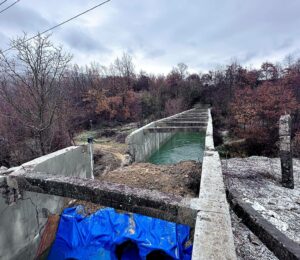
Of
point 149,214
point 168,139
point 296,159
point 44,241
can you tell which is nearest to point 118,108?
point 168,139

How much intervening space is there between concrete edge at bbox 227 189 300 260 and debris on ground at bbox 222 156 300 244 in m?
1.18

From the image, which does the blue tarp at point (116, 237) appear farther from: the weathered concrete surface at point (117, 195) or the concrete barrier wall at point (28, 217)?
the weathered concrete surface at point (117, 195)

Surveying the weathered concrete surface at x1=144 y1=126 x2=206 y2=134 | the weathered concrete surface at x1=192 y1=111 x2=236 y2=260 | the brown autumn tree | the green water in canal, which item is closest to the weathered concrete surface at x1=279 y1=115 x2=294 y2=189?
the weathered concrete surface at x1=192 y1=111 x2=236 y2=260

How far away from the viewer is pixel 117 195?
7.89ft

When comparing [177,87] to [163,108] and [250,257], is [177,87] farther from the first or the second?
[250,257]

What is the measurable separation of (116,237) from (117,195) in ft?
3.85

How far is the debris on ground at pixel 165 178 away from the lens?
505 cm

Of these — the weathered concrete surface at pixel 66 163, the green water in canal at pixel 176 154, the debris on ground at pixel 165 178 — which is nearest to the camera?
the weathered concrete surface at pixel 66 163

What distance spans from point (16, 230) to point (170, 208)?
2661 mm

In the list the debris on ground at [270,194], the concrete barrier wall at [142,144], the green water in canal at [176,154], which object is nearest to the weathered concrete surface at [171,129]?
the concrete barrier wall at [142,144]

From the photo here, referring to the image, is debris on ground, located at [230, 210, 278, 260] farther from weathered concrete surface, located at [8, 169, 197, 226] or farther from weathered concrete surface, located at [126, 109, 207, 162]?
weathered concrete surface, located at [126, 109, 207, 162]

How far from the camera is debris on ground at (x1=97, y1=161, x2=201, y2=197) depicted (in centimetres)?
505

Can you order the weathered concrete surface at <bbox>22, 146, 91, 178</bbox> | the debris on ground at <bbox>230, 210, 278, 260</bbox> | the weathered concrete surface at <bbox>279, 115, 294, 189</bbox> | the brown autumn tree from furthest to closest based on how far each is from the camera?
the brown autumn tree → the weathered concrete surface at <bbox>279, 115, 294, 189</bbox> → the weathered concrete surface at <bbox>22, 146, 91, 178</bbox> → the debris on ground at <bbox>230, 210, 278, 260</bbox>

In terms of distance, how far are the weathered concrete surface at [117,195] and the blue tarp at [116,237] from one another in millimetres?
989
